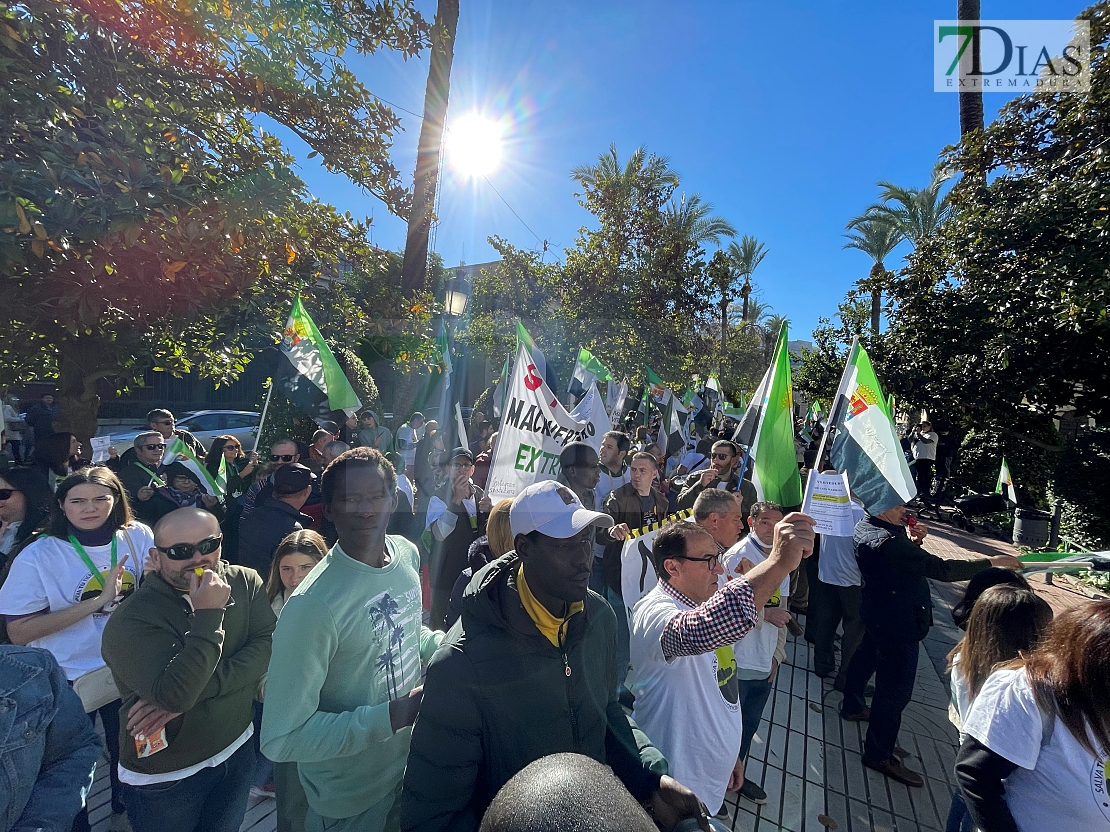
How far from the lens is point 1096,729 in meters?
1.77

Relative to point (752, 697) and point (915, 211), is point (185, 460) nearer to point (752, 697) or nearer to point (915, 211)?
point (752, 697)

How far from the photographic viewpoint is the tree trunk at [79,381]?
4.68 m

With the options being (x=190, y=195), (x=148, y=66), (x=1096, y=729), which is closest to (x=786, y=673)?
(x=1096, y=729)

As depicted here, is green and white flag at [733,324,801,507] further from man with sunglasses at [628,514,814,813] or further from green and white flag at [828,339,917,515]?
man with sunglasses at [628,514,814,813]

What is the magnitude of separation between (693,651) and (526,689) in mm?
749

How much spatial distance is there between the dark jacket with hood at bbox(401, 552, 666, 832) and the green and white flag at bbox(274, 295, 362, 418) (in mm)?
3576

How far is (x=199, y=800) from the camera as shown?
87.2 inches

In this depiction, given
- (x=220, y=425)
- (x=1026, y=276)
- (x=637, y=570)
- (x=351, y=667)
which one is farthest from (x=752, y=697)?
(x=220, y=425)

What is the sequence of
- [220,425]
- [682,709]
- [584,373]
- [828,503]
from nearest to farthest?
[682,709], [828,503], [584,373], [220,425]

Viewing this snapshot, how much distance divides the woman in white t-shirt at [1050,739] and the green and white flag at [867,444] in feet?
4.23

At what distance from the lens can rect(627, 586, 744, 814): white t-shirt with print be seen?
228cm

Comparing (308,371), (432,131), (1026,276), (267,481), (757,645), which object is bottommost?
(757,645)

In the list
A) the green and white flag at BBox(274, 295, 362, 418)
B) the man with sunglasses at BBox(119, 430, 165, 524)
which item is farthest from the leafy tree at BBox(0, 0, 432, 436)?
the man with sunglasses at BBox(119, 430, 165, 524)

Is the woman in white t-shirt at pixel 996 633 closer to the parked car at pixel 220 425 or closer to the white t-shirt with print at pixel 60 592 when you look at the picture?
the white t-shirt with print at pixel 60 592
